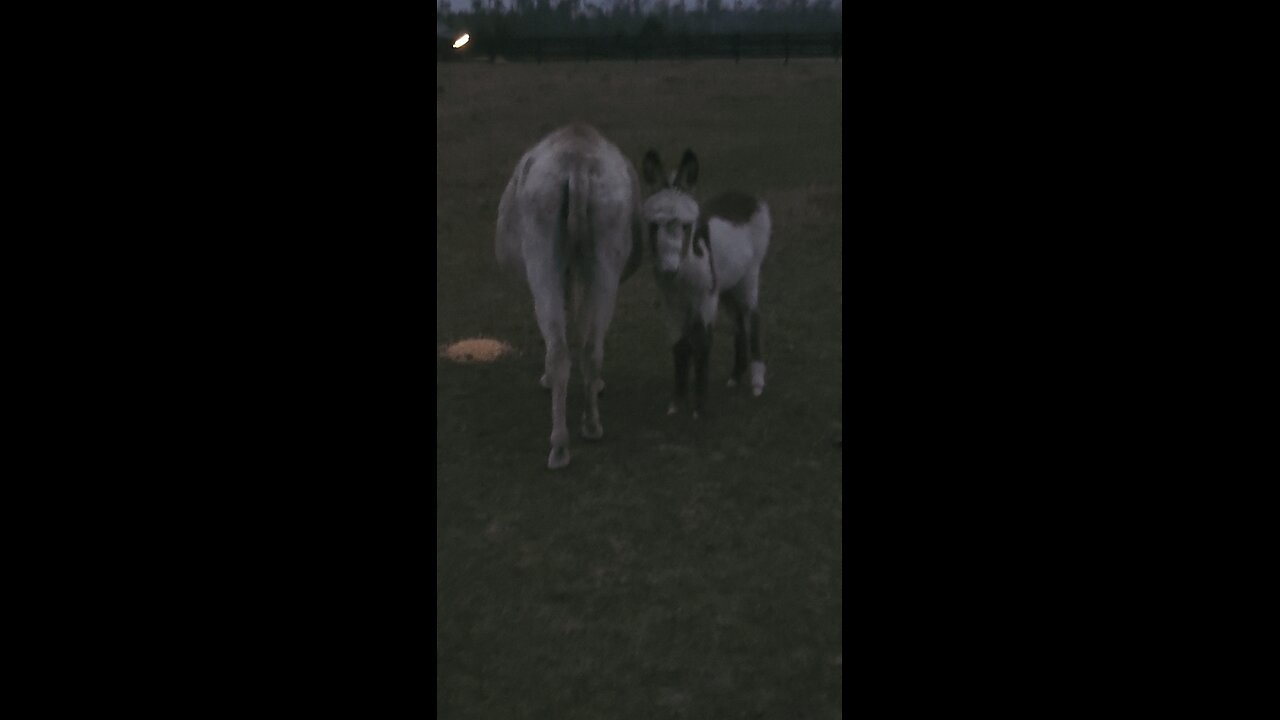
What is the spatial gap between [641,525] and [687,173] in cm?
215

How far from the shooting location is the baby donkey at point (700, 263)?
564cm

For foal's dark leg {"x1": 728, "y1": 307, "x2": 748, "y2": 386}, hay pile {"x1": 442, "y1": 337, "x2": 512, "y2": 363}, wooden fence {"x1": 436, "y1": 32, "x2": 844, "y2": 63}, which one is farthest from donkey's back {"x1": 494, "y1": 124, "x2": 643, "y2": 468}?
wooden fence {"x1": 436, "y1": 32, "x2": 844, "y2": 63}

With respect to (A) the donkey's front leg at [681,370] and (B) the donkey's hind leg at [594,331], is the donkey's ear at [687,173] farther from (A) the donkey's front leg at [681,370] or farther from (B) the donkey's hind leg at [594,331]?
(A) the donkey's front leg at [681,370]

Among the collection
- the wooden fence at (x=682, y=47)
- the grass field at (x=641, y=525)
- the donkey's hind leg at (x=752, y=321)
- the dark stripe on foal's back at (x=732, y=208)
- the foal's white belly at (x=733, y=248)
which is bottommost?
the grass field at (x=641, y=525)

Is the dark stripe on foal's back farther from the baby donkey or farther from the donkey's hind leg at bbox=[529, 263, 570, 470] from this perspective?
the donkey's hind leg at bbox=[529, 263, 570, 470]

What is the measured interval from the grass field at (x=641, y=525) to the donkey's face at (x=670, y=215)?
1281 mm

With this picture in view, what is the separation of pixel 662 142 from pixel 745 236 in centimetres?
1041

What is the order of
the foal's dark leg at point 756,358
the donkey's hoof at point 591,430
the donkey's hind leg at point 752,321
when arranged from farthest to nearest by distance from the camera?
the foal's dark leg at point 756,358
the donkey's hind leg at point 752,321
the donkey's hoof at point 591,430

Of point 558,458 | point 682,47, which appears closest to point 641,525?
point 558,458

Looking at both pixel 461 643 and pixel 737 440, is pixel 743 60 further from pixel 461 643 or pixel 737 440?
pixel 461 643

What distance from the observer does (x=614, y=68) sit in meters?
21.1

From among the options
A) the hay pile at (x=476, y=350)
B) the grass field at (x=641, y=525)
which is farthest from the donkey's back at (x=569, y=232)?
the hay pile at (x=476, y=350)

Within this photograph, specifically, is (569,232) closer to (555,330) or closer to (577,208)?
(577,208)

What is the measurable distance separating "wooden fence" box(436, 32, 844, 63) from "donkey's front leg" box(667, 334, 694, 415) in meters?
10.6
